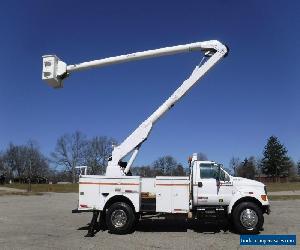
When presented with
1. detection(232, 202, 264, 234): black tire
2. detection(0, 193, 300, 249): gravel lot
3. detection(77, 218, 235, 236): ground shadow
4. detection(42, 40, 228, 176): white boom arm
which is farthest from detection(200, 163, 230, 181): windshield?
detection(42, 40, 228, 176): white boom arm

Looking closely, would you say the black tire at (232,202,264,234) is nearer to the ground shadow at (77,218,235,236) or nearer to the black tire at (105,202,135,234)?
the ground shadow at (77,218,235,236)

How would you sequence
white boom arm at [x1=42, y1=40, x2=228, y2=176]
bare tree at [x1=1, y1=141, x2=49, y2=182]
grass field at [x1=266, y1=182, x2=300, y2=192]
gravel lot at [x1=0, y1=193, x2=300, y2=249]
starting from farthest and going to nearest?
bare tree at [x1=1, y1=141, x2=49, y2=182], grass field at [x1=266, y1=182, x2=300, y2=192], white boom arm at [x1=42, y1=40, x2=228, y2=176], gravel lot at [x1=0, y1=193, x2=300, y2=249]

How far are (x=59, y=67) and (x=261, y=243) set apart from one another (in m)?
9.21

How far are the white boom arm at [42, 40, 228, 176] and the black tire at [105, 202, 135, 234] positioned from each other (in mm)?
1373

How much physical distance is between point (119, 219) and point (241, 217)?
3876 mm

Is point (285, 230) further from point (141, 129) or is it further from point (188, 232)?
point (141, 129)

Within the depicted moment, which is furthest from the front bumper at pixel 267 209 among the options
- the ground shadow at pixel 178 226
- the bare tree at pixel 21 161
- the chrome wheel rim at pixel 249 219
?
the bare tree at pixel 21 161

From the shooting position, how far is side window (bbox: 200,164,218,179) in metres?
14.6

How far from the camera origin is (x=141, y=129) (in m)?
15.5

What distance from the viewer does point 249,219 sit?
13742mm

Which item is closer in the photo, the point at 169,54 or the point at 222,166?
the point at 222,166

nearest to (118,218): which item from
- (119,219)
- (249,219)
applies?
(119,219)

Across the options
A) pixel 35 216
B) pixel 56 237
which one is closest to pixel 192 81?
pixel 56 237

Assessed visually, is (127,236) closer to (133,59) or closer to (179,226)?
(179,226)
